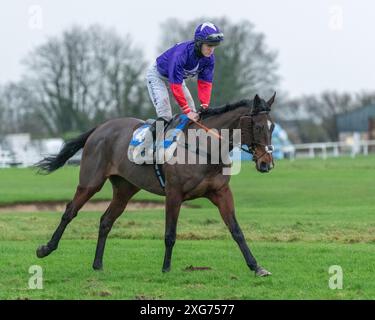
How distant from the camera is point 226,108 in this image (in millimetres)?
9859

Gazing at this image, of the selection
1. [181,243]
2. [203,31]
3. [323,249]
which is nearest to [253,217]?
[181,243]

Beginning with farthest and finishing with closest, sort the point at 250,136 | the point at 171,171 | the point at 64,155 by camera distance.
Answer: the point at 64,155, the point at 171,171, the point at 250,136

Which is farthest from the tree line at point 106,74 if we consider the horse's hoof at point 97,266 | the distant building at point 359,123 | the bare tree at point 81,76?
the horse's hoof at point 97,266

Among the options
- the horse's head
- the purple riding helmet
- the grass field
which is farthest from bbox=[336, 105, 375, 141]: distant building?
the horse's head

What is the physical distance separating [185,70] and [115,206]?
93.6 inches

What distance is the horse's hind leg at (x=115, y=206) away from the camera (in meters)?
10.8

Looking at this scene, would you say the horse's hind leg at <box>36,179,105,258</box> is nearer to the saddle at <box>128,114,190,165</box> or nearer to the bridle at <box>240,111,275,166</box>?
the saddle at <box>128,114,190,165</box>

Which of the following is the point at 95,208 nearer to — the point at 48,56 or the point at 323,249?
the point at 323,249

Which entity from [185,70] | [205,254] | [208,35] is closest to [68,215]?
[205,254]

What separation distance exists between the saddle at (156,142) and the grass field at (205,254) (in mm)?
1536

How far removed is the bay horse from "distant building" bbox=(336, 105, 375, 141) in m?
75.7

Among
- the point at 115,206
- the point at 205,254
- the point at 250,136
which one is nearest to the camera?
the point at 250,136

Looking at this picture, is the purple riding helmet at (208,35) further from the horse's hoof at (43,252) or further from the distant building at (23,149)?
the distant building at (23,149)

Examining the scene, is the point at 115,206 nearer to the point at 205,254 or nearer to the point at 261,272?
the point at 205,254
